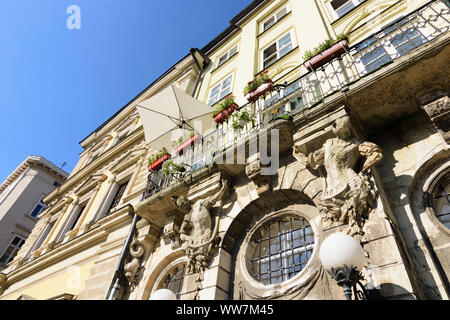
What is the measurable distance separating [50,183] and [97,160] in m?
15.5

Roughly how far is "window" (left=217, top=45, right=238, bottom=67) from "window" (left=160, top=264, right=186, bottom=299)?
10680mm

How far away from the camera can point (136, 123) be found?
1716 cm

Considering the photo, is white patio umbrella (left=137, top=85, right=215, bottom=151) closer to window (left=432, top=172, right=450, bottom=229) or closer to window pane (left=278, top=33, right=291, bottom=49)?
window pane (left=278, top=33, right=291, bottom=49)

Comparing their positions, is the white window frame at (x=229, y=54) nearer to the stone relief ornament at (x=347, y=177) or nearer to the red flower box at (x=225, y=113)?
the red flower box at (x=225, y=113)

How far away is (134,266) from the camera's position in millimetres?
7043

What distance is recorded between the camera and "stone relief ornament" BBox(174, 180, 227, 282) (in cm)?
551

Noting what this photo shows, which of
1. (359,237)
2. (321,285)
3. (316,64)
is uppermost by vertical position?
(316,64)

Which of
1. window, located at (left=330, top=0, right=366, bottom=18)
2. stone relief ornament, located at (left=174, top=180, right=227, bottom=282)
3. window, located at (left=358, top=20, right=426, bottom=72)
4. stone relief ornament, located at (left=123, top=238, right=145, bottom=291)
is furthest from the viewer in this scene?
window, located at (left=330, top=0, right=366, bottom=18)

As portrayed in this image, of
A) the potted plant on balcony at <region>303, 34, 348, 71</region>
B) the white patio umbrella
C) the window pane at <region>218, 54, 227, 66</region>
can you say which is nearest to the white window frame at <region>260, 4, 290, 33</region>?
the window pane at <region>218, 54, 227, 66</region>

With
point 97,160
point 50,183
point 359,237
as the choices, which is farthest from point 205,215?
point 50,183

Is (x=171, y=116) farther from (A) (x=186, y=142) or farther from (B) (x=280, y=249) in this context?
(B) (x=280, y=249)

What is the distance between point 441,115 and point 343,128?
142cm

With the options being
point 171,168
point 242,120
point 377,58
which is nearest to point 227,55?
point 242,120

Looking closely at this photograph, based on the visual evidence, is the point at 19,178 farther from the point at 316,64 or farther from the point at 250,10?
the point at 316,64
